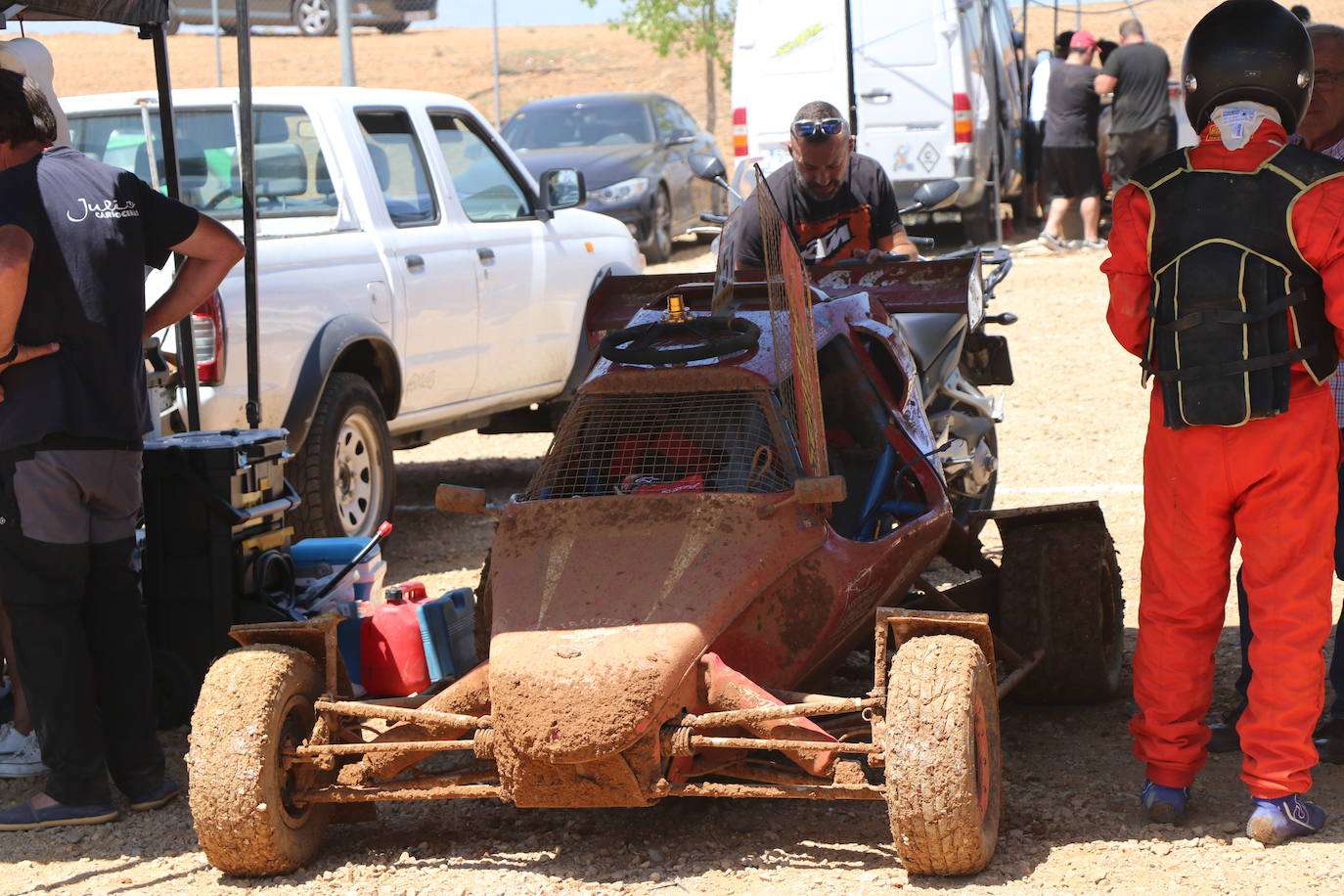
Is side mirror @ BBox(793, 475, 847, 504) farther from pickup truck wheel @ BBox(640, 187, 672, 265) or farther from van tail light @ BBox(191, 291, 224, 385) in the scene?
pickup truck wheel @ BBox(640, 187, 672, 265)

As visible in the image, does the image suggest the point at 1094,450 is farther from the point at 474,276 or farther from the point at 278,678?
the point at 278,678

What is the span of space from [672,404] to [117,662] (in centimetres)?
181

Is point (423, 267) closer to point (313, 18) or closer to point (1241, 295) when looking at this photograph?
point (1241, 295)

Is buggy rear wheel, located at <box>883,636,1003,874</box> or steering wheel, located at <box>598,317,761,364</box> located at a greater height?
steering wheel, located at <box>598,317,761,364</box>

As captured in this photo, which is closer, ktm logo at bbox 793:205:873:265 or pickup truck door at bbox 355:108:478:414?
ktm logo at bbox 793:205:873:265

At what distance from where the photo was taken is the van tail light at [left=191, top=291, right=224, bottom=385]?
6969mm

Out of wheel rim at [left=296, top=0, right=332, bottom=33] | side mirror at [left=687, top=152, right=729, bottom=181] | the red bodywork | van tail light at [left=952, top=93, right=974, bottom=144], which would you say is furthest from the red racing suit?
wheel rim at [left=296, top=0, right=332, bottom=33]

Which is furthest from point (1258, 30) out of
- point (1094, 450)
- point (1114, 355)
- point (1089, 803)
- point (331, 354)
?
point (1114, 355)

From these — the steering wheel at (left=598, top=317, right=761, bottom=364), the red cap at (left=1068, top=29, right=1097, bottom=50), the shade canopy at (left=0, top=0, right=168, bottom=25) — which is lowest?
the steering wheel at (left=598, top=317, right=761, bottom=364)

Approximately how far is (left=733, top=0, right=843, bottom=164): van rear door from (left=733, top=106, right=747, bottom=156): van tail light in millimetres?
19

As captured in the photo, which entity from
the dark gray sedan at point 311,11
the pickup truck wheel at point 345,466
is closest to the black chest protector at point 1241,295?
the pickup truck wheel at point 345,466

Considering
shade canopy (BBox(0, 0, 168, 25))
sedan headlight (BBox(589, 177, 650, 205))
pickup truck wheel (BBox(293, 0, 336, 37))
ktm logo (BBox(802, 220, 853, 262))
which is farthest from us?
pickup truck wheel (BBox(293, 0, 336, 37))

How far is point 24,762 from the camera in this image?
5.42 meters

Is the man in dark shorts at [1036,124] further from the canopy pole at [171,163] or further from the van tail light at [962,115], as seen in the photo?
the canopy pole at [171,163]
